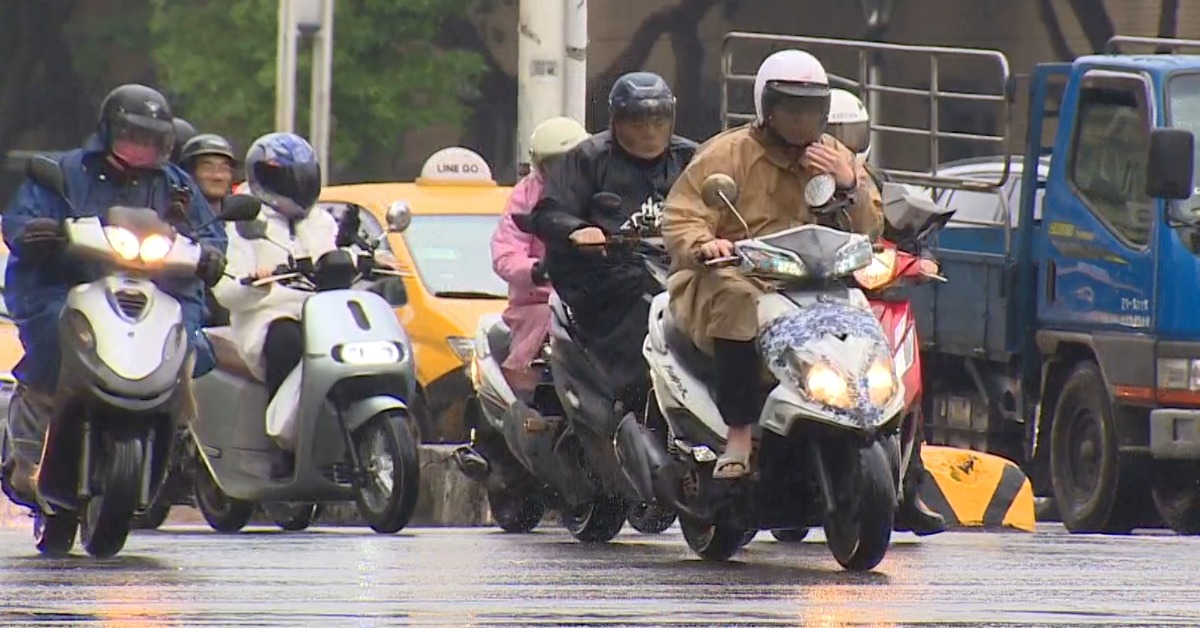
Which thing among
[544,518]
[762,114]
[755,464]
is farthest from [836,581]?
[544,518]

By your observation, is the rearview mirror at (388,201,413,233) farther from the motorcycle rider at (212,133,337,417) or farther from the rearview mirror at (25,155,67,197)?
the rearview mirror at (25,155,67,197)

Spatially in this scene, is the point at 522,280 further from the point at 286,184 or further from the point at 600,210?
the point at 600,210

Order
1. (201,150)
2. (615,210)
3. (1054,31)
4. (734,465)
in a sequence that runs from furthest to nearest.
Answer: (1054,31) < (201,150) < (615,210) < (734,465)

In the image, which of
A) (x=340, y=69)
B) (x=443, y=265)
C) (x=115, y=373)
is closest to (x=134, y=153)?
(x=115, y=373)

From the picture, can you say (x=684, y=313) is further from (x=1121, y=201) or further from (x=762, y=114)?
(x=1121, y=201)

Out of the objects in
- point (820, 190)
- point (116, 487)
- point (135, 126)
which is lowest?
point (116, 487)

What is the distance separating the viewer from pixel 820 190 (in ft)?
34.1

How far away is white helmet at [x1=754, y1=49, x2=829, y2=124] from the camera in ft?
34.3

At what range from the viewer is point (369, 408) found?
1280 centimetres

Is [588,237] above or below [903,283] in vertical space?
above

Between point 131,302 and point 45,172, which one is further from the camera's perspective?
point 45,172

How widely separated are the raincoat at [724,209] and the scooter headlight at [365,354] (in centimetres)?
245

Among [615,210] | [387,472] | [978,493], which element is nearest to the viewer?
[615,210]

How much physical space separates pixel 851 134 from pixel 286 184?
232cm
